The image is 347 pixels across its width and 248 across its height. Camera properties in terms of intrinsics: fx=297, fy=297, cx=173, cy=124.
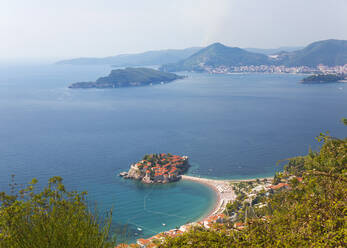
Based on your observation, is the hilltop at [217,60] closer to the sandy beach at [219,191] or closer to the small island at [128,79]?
the small island at [128,79]

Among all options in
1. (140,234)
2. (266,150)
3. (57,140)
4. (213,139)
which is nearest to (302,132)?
(266,150)

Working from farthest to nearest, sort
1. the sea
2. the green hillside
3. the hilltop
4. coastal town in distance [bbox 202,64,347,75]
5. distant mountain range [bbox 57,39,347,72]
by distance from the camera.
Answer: the hilltop
distant mountain range [bbox 57,39,347,72]
the green hillside
coastal town in distance [bbox 202,64,347,75]
the sea

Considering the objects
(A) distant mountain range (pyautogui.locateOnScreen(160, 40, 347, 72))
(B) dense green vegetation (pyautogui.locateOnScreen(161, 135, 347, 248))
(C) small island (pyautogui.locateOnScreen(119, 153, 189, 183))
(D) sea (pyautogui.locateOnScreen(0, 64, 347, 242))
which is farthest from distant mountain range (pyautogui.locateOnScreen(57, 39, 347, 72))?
(B) dense green vegetation (pyautogui.locateOnScreen(161, 135, 347, 248))

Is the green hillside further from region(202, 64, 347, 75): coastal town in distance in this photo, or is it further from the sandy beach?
the sandy beach

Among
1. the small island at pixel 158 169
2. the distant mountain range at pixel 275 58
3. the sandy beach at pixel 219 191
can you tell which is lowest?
the sandy beach at pixel 219 191

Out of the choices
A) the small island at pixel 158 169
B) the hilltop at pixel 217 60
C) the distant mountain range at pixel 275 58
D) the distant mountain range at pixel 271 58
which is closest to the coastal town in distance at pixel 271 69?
the distant mountain range at pixel 275 58

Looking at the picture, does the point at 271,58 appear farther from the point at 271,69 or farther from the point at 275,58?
the point at 271,69
